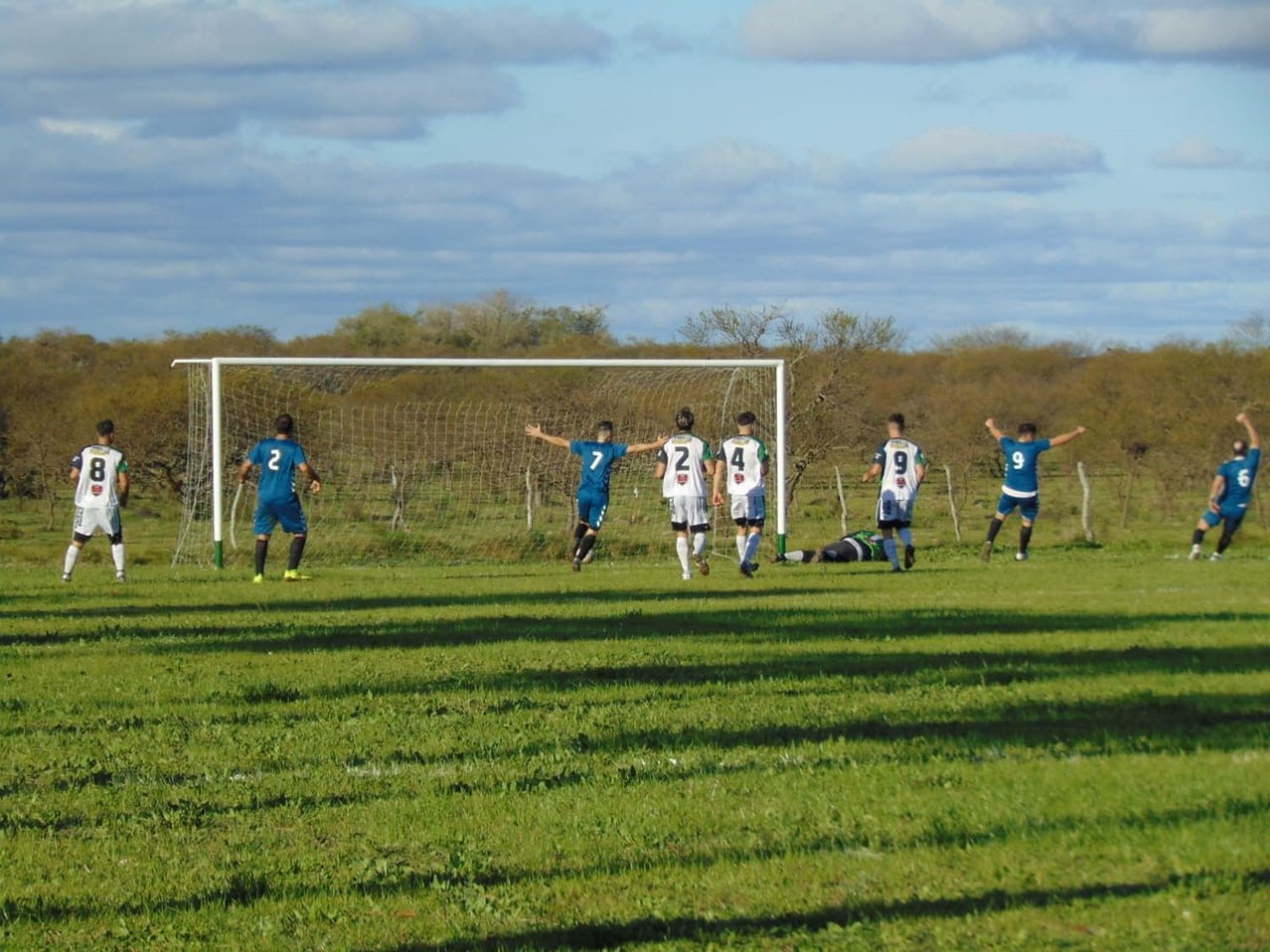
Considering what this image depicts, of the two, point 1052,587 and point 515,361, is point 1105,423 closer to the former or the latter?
point 515,361

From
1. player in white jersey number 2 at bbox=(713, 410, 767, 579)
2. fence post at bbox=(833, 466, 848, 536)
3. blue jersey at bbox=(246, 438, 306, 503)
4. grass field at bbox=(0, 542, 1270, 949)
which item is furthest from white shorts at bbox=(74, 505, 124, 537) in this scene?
fence post at bbox=(833, 466, 848, 536)

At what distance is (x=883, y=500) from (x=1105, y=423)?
16577 millimetres

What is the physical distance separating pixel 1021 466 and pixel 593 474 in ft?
18.9

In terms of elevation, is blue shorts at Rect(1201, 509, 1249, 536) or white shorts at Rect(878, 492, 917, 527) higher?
white shorts at Rect(878, 492, 917, 527)

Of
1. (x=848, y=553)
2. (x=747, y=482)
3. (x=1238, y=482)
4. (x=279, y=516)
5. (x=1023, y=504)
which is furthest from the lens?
(x=848, y=553)

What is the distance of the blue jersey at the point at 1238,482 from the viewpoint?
71.8 feet

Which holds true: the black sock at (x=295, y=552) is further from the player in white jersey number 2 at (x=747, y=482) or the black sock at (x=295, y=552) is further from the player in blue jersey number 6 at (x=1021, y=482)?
the player in blue jersey number 6 at (x=1021, y=482)

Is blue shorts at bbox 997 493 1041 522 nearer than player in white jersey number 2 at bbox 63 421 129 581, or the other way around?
player in white jersey number 2 at bbox 63 421 129 581

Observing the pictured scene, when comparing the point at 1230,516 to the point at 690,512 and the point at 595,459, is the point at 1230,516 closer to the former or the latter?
the point at 690,512

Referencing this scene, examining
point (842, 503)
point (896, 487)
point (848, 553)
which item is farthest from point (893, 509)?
point (842, 503)

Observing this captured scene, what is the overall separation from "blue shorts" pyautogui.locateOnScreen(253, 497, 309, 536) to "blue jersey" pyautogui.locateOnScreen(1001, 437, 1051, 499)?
29.0ft

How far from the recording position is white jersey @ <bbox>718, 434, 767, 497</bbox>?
1888cm

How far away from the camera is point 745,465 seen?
18.9 m

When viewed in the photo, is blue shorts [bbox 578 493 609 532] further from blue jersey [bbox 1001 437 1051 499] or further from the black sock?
blue jersey [bbox 1001 437 1051 499]
